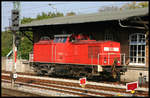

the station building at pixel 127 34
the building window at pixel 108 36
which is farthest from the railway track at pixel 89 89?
the building window at pixel 108 36

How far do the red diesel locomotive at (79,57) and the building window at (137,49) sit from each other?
1.30 metres

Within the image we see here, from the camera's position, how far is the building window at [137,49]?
19453 millimetres

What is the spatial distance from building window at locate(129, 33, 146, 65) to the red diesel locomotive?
1302 mm

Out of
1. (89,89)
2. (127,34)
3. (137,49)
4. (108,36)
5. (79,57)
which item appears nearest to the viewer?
(89,89)

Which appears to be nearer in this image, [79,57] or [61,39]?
[79,57]

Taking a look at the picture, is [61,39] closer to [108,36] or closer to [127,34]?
[108,36]

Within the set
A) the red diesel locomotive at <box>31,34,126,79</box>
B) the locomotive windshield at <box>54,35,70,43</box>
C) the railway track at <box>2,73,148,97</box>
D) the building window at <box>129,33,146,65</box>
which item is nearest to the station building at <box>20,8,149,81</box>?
the building window at <box>129,33,146,65</box>

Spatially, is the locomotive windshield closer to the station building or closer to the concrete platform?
the station building

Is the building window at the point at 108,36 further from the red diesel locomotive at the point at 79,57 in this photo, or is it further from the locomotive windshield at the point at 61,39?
the locomotive windshield at the point at 61,39

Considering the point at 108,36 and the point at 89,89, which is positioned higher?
the point at 108,36

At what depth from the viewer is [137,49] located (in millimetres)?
19672

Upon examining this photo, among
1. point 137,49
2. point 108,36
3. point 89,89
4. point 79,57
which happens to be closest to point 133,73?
point 137,49

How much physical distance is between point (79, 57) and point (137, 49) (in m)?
4.52

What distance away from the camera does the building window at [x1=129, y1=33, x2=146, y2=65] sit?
19453 millimetres
